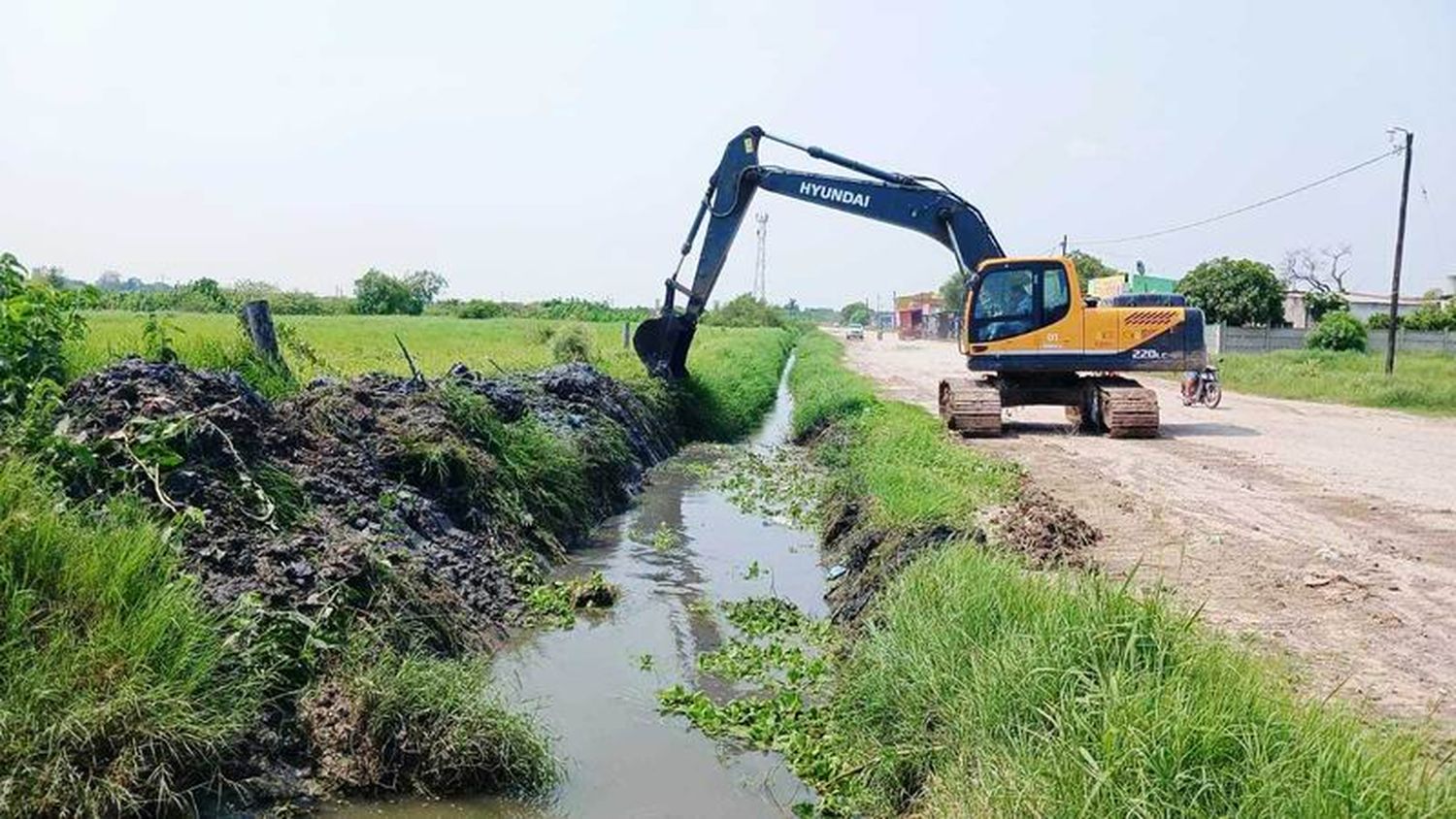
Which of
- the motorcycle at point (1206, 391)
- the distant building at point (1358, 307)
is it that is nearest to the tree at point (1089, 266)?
the distant building at point (1358, 307)

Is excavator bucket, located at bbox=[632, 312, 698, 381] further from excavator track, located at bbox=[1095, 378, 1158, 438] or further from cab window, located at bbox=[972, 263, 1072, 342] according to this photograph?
excavator track, located at bbox=[1095, 378, 1158, 438]

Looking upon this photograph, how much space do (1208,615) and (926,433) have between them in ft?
26.7

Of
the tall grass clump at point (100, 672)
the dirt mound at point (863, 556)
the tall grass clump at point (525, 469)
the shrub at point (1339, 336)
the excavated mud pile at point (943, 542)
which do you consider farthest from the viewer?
the shrub at point (1339, 336)

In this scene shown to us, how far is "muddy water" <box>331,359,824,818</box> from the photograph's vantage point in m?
5.36

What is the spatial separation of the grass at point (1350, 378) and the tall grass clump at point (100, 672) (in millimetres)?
24371

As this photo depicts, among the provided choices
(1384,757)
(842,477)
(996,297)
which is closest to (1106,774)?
(1384,757)

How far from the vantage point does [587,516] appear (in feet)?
39.1

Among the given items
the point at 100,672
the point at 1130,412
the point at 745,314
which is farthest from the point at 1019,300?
the point at 745,314

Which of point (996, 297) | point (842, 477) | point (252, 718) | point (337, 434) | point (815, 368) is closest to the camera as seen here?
point (252, 718)

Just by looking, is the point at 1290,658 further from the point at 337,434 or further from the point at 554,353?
the point at 554,353

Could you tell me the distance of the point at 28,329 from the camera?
7.57 metres

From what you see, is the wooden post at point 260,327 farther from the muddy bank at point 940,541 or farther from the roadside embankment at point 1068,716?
the roadside embankment at point 1068,716

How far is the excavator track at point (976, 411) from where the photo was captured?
1627 centimetres

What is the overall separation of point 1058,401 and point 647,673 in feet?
38.9
